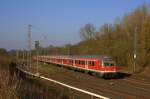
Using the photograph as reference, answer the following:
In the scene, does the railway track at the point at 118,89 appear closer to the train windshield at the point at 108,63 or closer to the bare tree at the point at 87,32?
the train windshield at the point at 108,63

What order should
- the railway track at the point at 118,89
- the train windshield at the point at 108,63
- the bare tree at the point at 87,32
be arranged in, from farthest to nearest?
the bare tree at the point at 87,32, the train windshield at the point at 108,63, the railway track at the point at 118,89

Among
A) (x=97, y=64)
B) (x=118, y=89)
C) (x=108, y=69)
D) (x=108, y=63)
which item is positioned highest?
(x=108, y=63)

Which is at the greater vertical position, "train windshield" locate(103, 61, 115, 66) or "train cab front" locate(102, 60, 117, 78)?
"train windshield" locate(103, 61, 115, 66)

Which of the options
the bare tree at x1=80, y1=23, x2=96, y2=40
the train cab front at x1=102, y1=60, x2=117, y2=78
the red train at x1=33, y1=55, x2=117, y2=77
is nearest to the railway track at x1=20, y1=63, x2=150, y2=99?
the train cab front at x1=102, y1=60, x2=117, y2=78

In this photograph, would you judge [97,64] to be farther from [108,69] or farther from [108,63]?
[108,69]

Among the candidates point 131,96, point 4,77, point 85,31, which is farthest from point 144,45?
point 85,31

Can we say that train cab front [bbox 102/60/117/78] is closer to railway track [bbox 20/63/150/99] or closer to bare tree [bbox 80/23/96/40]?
railway track [bbox 20/63/150/99]

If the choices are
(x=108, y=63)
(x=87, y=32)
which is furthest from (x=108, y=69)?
(x=87, y=32)

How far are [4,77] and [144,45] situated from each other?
147ft

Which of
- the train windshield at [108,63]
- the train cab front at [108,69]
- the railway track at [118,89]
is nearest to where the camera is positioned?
the railway track at [118,89]

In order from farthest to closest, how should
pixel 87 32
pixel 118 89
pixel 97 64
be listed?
pixel 87 32, pixel 97 64, pixel 118 89

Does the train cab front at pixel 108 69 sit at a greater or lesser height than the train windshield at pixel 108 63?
lesser

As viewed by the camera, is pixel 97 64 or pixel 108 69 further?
Result: pixel 97 64

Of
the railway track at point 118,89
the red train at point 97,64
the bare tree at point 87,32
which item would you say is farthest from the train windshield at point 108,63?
the bare tree at point 87,32
